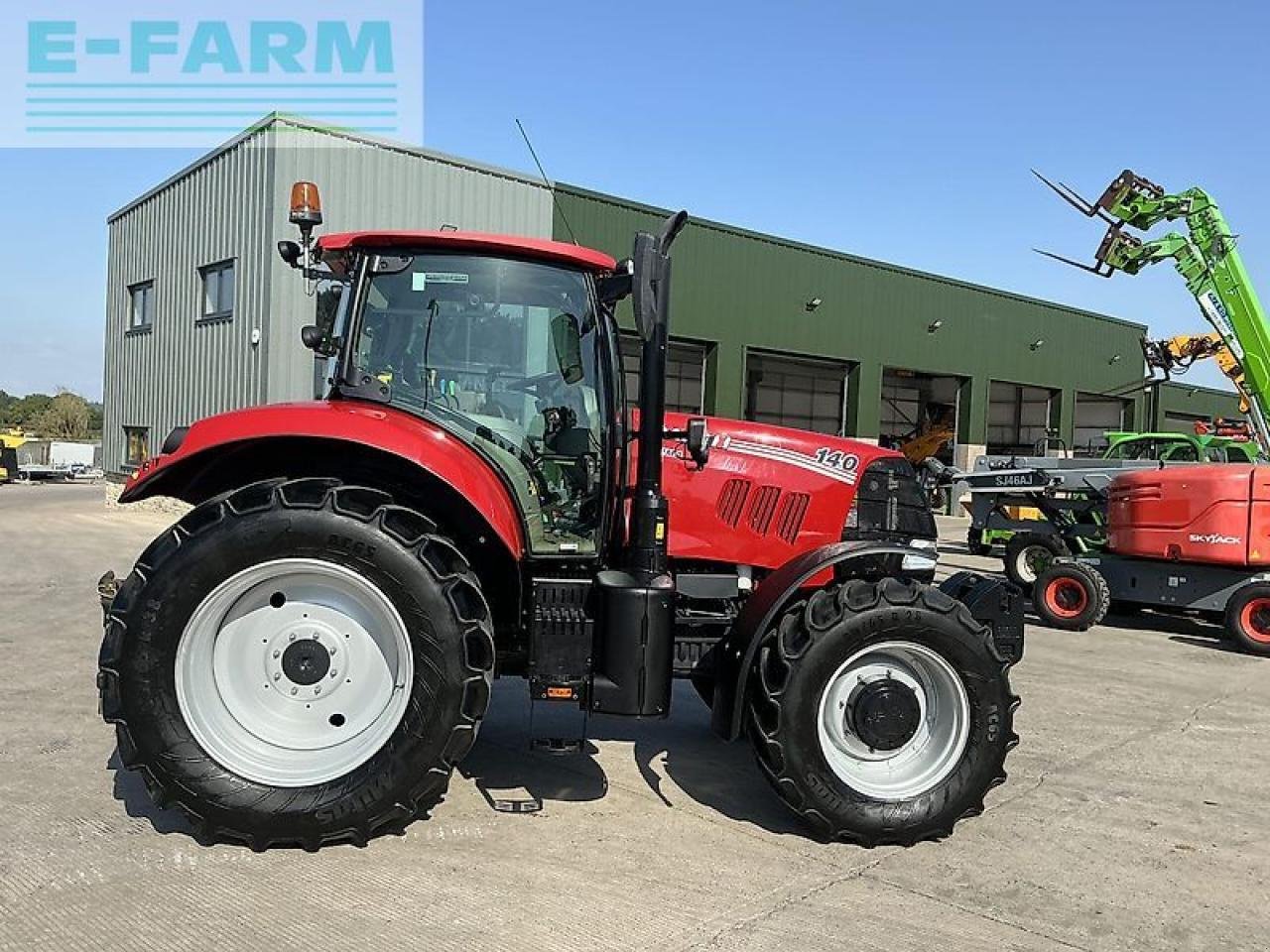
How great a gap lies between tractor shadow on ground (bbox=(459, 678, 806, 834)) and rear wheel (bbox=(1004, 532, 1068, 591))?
736 centimetres

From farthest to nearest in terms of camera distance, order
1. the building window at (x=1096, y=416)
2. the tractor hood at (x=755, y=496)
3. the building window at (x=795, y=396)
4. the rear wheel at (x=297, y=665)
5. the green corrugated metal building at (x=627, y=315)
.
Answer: the building window at (x=1096, y=416)
the building window at (x=795, y=396)
the green corrugated metal building at (x=627, y=315)
the tractor hood at (x=755, y=496)
the rear wheel at (x=297, y=665)

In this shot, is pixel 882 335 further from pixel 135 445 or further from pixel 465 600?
pixel 465 600

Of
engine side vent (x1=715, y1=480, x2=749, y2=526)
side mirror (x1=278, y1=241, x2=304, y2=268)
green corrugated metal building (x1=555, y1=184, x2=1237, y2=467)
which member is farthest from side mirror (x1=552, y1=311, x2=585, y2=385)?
green corrugated metal building (x1=555, y1=184, x2=1237, y2=467)

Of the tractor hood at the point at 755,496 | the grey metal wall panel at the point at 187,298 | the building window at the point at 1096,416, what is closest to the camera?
the tractor hood at the point at 755,496

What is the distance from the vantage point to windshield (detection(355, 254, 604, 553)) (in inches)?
158

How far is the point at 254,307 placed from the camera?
15.2 meters

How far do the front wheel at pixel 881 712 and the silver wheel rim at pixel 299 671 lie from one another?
1473 millimetres

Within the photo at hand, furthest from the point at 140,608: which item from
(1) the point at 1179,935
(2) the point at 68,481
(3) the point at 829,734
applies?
(2) the point at 68,481

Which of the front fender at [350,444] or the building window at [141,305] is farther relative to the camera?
the building window at [141,305]

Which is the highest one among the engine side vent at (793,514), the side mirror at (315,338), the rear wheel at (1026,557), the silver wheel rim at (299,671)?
the side mirror at (315,338)

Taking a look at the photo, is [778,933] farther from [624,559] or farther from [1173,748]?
[1173,748]

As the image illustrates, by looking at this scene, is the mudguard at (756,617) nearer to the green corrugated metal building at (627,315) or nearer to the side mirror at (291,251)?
the side mirror at (291,251)

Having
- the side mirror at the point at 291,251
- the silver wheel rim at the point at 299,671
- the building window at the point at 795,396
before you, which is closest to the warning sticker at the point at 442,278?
the side mirror at the point at 291,251

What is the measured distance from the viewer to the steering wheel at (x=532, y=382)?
4082mm
